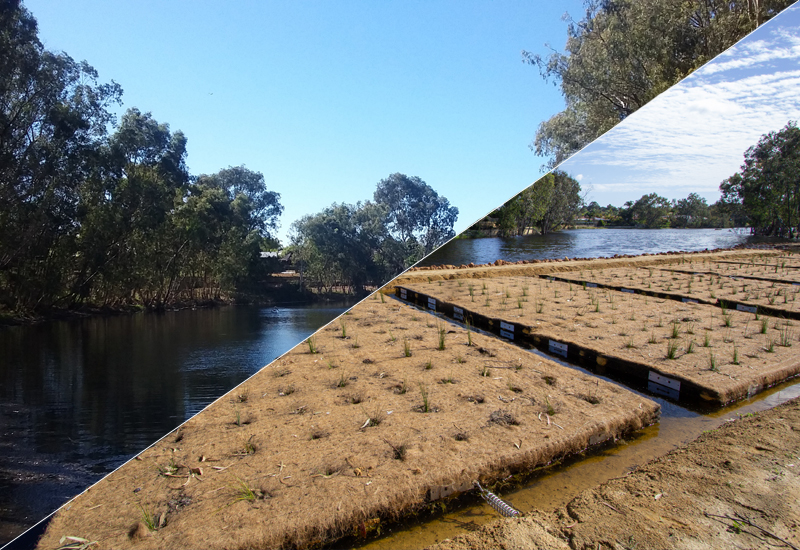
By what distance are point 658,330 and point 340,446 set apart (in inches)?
95.0

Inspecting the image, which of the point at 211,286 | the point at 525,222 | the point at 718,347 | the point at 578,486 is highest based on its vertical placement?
the point at 525,222

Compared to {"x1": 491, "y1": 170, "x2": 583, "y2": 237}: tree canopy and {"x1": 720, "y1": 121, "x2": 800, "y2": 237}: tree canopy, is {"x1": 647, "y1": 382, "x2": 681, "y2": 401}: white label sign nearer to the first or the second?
{"x1": 720, "y1": 121, "x2": 800, "y2": 237}: tree canopy

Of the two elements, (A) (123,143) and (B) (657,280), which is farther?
(B) (657,280)

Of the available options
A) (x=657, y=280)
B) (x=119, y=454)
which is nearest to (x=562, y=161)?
(x=119, y=454)

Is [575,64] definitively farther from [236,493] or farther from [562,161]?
[236,493]

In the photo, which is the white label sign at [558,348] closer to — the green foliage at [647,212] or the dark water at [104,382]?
the green foliage at [647,212]

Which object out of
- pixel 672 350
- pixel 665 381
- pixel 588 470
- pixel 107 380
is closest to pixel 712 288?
pixel 672 350

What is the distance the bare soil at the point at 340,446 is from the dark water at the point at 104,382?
0.12 meters

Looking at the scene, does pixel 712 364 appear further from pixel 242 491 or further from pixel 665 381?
pixel 242 491

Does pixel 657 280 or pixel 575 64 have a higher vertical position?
pixel 575 64

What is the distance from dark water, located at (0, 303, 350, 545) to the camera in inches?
28.5

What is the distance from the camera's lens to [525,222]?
99cm

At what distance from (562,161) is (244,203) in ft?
1.97

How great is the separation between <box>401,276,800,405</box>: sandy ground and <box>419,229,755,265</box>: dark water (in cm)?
47
